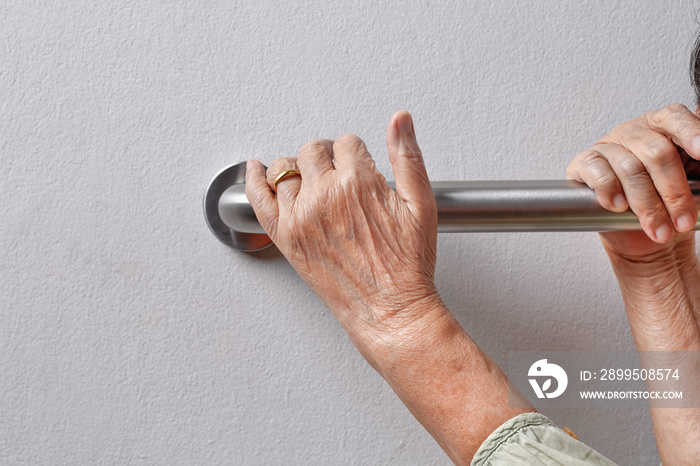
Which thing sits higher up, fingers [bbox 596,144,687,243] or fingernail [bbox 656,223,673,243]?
fingers [bbox 596,144,687,243]

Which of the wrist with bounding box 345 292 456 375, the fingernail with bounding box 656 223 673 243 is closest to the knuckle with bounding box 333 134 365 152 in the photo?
the wrist with bounding box 345 292 456 375

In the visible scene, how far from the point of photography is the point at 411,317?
385 millimetres

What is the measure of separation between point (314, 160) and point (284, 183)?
0.03 m

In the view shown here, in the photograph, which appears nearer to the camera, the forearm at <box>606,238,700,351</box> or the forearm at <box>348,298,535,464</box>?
the forearm at <box>348,298,535,464</box>

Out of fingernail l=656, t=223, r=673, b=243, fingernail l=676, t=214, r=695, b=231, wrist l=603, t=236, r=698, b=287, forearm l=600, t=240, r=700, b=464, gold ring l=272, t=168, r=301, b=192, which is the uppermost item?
gold ring l=272, t=168, r=301, b=192

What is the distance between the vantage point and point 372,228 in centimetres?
39

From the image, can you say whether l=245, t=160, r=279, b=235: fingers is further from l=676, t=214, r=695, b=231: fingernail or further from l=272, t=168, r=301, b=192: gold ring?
l=676, t=214, r=695, b=231: fingernail

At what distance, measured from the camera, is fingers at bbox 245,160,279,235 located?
15.8 inches

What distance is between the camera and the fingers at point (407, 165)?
0.38 meters

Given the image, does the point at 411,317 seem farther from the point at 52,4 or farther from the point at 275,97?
the point at 52,4

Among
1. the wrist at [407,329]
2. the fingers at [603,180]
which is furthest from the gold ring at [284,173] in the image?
the fingers at [603,180]

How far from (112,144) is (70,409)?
9.2 inches

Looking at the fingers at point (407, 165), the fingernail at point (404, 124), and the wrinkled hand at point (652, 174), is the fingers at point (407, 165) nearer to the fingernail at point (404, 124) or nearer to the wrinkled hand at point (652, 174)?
the fingernail at point (404, 124)

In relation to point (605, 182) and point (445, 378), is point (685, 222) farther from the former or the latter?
point (445, 378)
